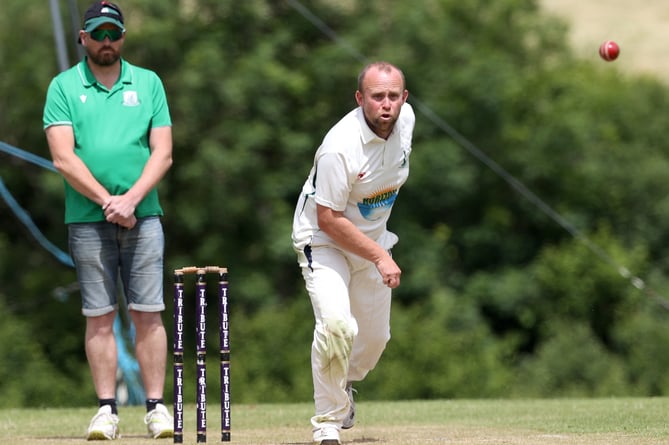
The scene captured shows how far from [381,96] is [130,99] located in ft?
6.00

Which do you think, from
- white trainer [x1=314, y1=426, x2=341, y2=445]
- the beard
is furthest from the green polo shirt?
white trainer [x1=314, y1=426, x2=341, y2=445]

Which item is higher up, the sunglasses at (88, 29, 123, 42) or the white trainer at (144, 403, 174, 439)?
the sunglasses at (88, 29, 123, 42)

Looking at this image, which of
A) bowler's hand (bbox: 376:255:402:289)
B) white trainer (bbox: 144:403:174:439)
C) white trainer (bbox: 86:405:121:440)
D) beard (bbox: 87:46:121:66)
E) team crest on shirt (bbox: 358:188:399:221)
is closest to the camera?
bowler's hand (bbox: 376:255:402:289)

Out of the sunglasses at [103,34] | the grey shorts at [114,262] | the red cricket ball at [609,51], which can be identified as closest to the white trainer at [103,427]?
the grey shorts at [114,262]

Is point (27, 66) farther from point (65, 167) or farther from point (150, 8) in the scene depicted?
point (65, 167)

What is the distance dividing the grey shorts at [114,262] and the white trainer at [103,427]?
0.65 metres

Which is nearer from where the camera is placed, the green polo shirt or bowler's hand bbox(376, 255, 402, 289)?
bowler's hand bbox(376, 255, 402, 289)

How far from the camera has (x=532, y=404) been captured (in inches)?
444

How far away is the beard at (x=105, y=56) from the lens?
863cm

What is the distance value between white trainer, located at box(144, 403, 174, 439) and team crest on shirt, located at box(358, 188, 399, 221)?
1719 millimetres

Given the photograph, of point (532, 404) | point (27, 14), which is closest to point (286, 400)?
point (27, 14)

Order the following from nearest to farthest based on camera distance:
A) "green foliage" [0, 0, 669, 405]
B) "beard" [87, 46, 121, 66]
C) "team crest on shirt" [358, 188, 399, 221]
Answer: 1. "team crest on shirt" [358, 188, 399, 221]
2. "beard" [87, 46, 121, 66]
3. "green foliage" [0, 0, 669, 405]

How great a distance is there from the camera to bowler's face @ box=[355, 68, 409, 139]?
25.0 ft

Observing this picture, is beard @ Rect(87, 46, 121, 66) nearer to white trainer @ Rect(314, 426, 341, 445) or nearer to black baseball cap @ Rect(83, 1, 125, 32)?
black baseball cap @ Rect(83, 1, 125, 32)
